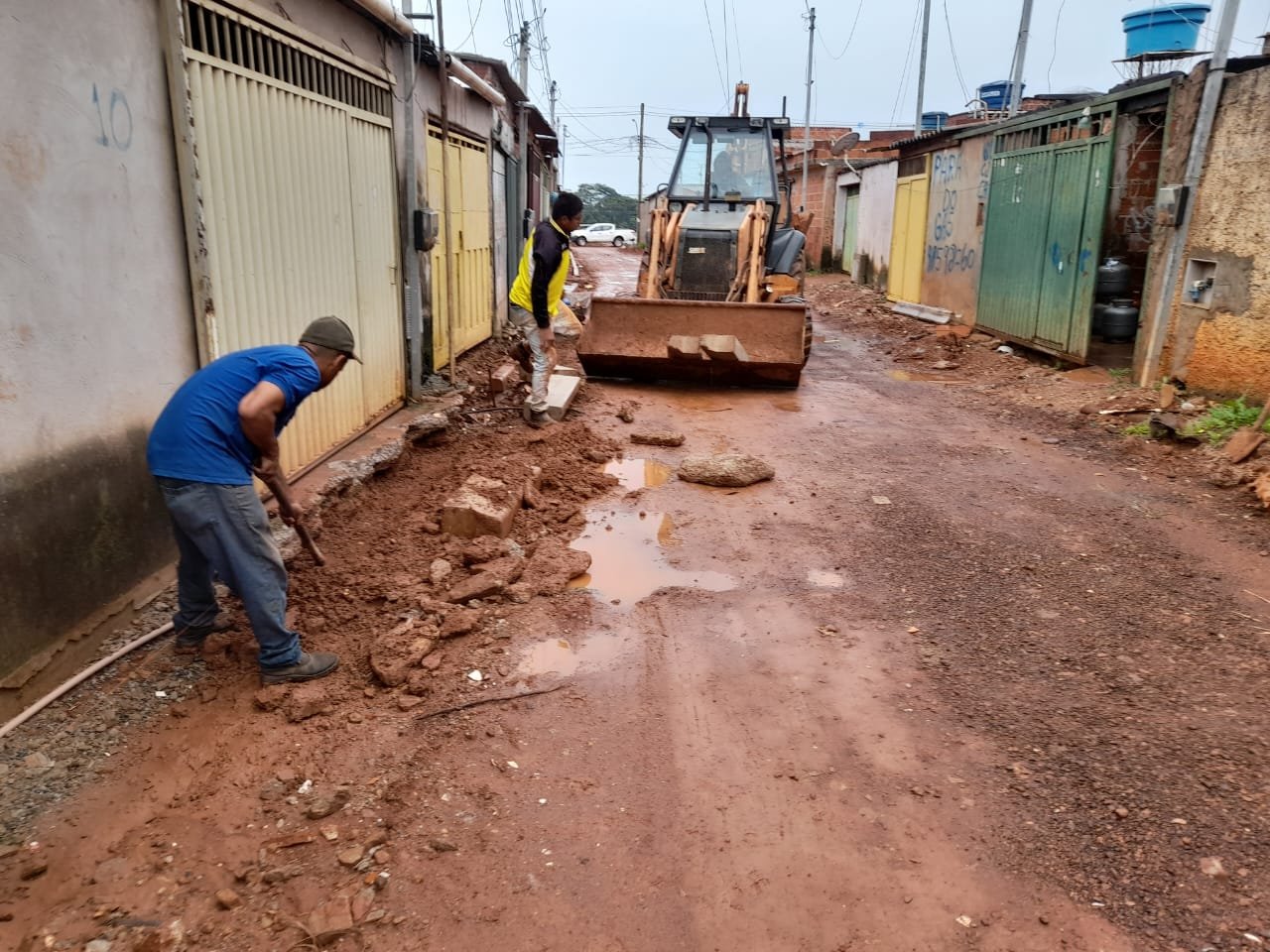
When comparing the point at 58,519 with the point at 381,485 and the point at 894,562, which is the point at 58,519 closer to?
the point at 381,485

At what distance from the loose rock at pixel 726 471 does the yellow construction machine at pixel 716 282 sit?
2.77 metres

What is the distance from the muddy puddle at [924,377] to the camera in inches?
436

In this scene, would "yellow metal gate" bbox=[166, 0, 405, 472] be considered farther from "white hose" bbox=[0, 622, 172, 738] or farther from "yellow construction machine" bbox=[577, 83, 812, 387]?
"yellow construction machine" bbox=[577, 83, 812, 387]

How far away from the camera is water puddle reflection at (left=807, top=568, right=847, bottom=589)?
4.75m

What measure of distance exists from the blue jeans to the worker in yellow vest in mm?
4186

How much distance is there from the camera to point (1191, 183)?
844cm

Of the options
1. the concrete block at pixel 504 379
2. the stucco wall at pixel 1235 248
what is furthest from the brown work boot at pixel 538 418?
the stucco wall at pixel 1235 248

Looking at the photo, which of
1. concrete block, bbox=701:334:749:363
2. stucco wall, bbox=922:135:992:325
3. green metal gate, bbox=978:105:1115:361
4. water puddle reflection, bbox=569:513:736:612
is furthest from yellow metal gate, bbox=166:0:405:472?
stucco wall, bbox=922:135:992:325

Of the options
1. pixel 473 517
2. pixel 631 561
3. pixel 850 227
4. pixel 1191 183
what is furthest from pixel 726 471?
pixel 850 227

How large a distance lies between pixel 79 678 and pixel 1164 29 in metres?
11.8

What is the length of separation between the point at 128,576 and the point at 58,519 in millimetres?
561

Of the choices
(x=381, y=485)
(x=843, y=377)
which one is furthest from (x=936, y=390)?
(x=381, y=485)

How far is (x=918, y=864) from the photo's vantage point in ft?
8.97

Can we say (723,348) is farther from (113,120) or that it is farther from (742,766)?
(742,766)
